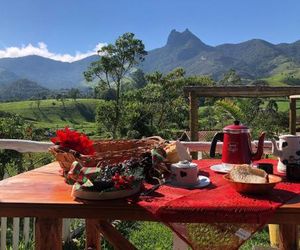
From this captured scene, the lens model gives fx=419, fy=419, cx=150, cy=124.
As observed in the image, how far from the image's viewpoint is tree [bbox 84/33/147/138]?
28028mm

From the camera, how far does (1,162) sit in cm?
363

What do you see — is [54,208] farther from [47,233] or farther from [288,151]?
[288,151]

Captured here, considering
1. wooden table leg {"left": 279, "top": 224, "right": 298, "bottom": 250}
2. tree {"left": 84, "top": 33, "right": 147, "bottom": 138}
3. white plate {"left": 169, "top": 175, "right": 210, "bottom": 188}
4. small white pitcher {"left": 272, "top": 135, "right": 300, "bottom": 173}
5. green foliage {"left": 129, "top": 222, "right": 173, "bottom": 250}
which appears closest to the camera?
white plate {"left": 169, "top": 175, "right": 210, "bottom": 188}

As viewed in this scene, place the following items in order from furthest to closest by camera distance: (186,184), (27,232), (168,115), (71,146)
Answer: (168,115)
(27,232)
(71,146)
(186,184)

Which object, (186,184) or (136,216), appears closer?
(136,216)

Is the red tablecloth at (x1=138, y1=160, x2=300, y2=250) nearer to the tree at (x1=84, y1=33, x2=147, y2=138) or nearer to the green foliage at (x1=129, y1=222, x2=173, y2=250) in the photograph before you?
the green foliage at (x1=129, y1=222, x2=173, y2=250)

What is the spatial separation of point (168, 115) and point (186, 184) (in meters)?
23.2

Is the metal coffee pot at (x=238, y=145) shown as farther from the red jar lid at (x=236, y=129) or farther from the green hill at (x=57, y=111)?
the green hill at (x=57, y=111)

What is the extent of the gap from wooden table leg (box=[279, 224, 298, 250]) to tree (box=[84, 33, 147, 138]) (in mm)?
25677

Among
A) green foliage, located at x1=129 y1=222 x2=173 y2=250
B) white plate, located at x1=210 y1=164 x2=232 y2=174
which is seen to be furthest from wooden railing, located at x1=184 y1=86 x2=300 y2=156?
white plate, located at x1=210 y1=164 x2=232 y2=174

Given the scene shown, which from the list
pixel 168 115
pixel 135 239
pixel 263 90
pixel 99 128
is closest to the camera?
pixel 135 239

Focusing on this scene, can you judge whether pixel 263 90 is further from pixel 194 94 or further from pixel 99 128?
pixel 99 128

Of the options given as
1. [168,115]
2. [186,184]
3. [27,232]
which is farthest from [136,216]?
[168,115]

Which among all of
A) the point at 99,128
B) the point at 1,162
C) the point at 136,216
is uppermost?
the point at 136,216
